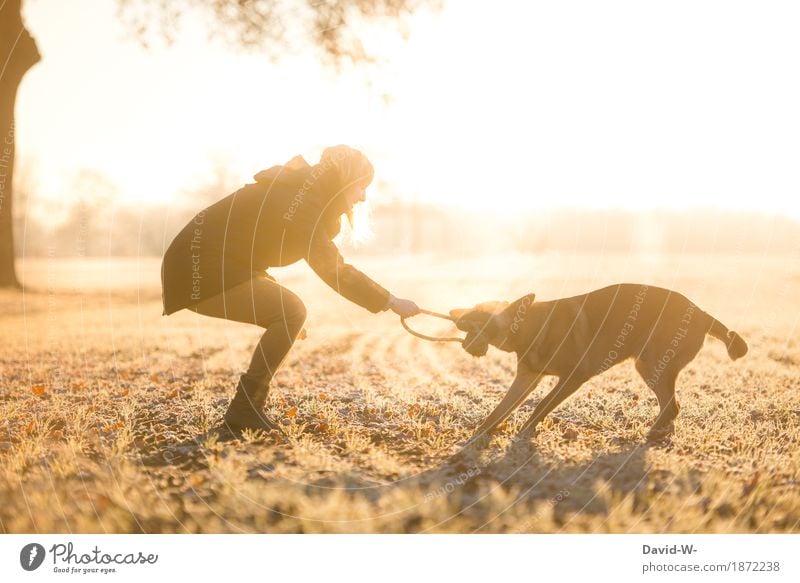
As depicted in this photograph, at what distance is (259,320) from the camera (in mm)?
5652

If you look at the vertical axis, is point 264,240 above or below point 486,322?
above

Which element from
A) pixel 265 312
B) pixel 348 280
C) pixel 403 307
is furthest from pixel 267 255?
pixel 403 307

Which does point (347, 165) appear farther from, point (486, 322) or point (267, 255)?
point (486, 322)

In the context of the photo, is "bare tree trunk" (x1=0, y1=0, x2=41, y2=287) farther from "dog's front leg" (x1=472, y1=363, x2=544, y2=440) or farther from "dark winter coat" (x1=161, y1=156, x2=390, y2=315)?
"dog's front leg" (x1=472, y1=363, x2=544, y2=440)

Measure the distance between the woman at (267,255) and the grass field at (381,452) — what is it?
37.6 inches

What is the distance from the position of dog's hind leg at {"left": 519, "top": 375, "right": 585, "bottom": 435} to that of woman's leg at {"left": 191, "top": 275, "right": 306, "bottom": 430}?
7.19 ft

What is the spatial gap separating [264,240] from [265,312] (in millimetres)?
611

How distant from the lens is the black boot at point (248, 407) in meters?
5.77

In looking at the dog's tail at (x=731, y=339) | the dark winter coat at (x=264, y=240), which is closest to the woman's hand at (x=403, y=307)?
the dark winter coat at (x=264, y=240)

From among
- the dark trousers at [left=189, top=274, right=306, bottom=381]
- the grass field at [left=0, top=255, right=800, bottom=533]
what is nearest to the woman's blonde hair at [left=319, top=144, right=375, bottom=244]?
the dark trousers at [left=189, top=274, right=306, bottom=381]

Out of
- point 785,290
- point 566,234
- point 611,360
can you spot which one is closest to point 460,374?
point 611,360

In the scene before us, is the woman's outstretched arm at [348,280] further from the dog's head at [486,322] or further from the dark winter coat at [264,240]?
the dog's head at [486,322]

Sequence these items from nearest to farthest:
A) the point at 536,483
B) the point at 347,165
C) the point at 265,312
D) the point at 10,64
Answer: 1. the point at 536,483
2. the point at 265,312
3. the point at 347,165
4. the point at 10,64
